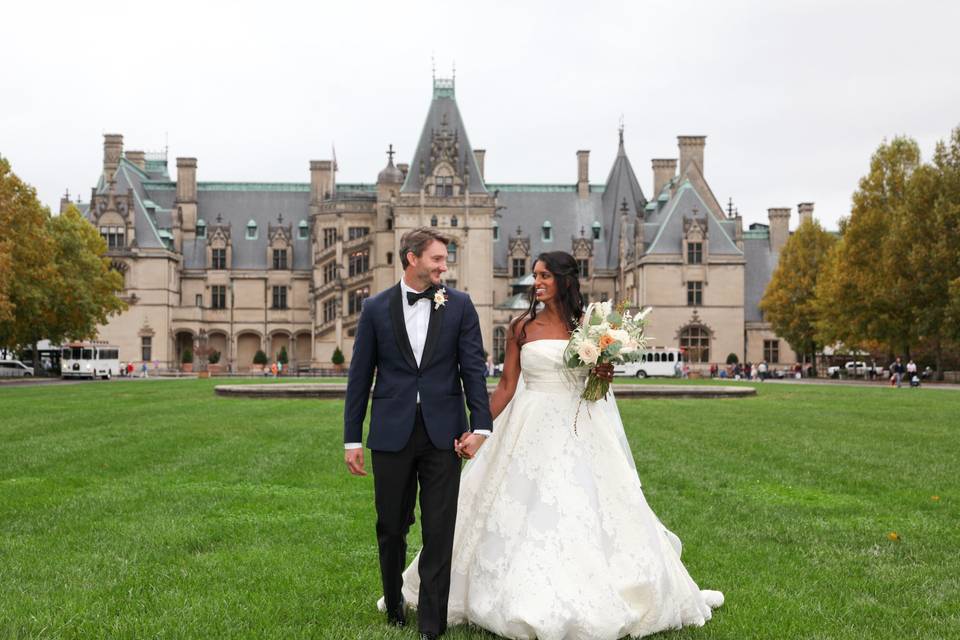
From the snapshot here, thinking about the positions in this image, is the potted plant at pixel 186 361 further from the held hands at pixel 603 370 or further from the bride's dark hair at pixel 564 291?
the held hands at pixel 603 370

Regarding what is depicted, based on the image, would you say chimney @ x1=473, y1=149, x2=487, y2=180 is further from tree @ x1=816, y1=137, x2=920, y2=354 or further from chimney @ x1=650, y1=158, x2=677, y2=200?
tree @ x1=816, y1=137, x2=920, y2=354

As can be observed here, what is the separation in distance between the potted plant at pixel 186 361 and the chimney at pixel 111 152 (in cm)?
1737

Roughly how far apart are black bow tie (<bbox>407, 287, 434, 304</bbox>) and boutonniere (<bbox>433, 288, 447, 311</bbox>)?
0.05 metres

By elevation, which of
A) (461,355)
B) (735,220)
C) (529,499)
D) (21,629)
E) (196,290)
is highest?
(735,220)

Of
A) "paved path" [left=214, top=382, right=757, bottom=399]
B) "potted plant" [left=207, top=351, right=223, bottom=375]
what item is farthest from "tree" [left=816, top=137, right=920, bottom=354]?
"potted plant" [left=207, top=351, right=223, bottom=375]

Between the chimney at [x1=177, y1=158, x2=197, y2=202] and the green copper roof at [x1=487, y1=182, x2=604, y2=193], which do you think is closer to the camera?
the chimney at [x1=177, y1=158, x2=197, y2=202]

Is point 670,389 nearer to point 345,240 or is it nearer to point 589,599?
point 589,599

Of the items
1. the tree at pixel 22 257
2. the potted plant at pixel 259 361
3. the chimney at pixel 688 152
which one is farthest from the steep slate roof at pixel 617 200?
the tree at pixel 22 257

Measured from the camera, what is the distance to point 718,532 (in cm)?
952

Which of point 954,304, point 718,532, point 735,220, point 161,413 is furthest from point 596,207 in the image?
point 718,532

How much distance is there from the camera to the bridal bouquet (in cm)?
667

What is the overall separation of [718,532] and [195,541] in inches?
195

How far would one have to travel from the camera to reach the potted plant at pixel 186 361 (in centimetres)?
7356

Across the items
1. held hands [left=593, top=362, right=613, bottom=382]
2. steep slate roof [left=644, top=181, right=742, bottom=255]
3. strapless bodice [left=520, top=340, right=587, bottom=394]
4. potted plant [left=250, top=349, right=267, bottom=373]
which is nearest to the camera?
held hands [left=593, top=362, right=613, bottom=382]
